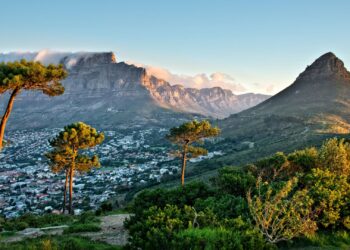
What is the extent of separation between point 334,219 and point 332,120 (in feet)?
339

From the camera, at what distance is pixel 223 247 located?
7.61m

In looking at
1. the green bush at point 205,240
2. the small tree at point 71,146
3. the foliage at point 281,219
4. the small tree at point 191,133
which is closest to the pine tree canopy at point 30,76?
the small tree at point 71,146

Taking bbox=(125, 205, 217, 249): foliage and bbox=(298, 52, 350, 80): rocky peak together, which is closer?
bbox=(125, 205, 217, 249): foliage

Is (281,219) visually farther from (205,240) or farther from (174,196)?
(174,196)

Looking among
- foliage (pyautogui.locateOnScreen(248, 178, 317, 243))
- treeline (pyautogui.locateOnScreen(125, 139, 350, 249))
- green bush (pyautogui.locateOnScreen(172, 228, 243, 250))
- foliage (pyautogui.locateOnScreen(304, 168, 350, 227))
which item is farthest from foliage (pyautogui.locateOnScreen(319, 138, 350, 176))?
green bush (pyautogui.locateOnScreen(172, 228, 243, 250))

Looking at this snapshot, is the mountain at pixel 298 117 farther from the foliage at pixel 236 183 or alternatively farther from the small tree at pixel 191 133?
the foliage at pixel 236 183

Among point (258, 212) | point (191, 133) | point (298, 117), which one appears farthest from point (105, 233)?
point (298, 117)

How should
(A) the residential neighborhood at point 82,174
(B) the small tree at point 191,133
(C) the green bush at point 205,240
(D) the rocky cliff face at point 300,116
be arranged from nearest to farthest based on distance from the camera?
(C) the green bush at point 205,240
(B) the small tree at point 191,133
(A) the residential neighborhood at point 82,174
(D) the rocky cliff face at point 300,116

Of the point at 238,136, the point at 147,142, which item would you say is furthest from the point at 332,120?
the point at 147,142

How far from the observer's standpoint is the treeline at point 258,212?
27.2 feet

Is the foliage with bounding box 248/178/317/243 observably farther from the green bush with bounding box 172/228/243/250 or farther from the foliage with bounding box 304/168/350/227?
the green bush with bounding box 172/228/243/250

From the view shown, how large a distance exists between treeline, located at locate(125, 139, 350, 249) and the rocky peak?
163570mm

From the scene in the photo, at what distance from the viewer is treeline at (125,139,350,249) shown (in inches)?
327

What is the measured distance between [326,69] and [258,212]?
A: 180425 mm
